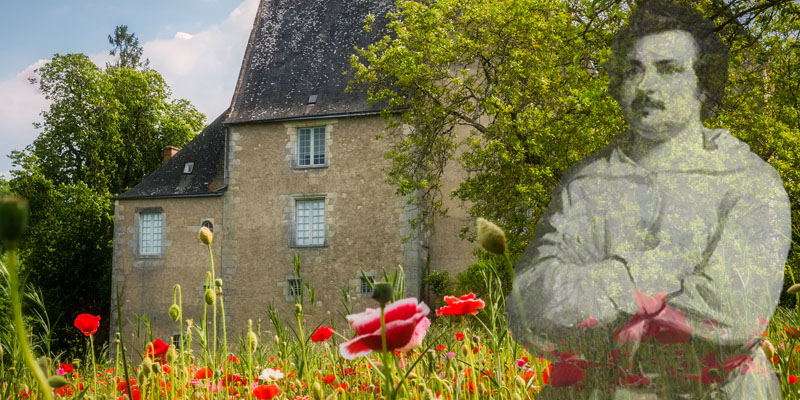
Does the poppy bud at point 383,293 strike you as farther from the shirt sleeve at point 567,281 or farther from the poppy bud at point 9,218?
the shirt sleeve at point 567,281

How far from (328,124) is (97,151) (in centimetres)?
1184

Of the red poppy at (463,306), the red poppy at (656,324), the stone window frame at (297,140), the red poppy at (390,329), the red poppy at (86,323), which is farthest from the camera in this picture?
the stone window frame at (297,140)

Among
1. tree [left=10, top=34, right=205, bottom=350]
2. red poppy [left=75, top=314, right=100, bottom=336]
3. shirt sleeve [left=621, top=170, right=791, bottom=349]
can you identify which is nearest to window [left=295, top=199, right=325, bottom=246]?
tree [left=10, top=34, right=205, bottom=350]

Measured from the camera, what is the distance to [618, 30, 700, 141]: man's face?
181cm

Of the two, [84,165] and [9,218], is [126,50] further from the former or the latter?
[9,218]

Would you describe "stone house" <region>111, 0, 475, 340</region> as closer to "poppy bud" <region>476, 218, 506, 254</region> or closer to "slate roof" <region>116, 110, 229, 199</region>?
"slate roof" <region>116, 110, 229, 199</region>

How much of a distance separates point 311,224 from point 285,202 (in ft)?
3.43

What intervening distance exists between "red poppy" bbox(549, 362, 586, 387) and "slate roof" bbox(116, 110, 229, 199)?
18.3 m

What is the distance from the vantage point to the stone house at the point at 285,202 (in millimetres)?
17469

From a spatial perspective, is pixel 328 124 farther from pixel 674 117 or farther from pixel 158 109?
pixel 674 117

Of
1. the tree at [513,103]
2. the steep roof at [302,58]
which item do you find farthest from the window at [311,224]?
the tree at [513,103]

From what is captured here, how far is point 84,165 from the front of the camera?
987 inches

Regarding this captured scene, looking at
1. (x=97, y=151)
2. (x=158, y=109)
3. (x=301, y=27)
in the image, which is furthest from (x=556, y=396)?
(x=158, y=109)

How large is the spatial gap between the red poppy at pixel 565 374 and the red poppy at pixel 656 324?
0.14m
